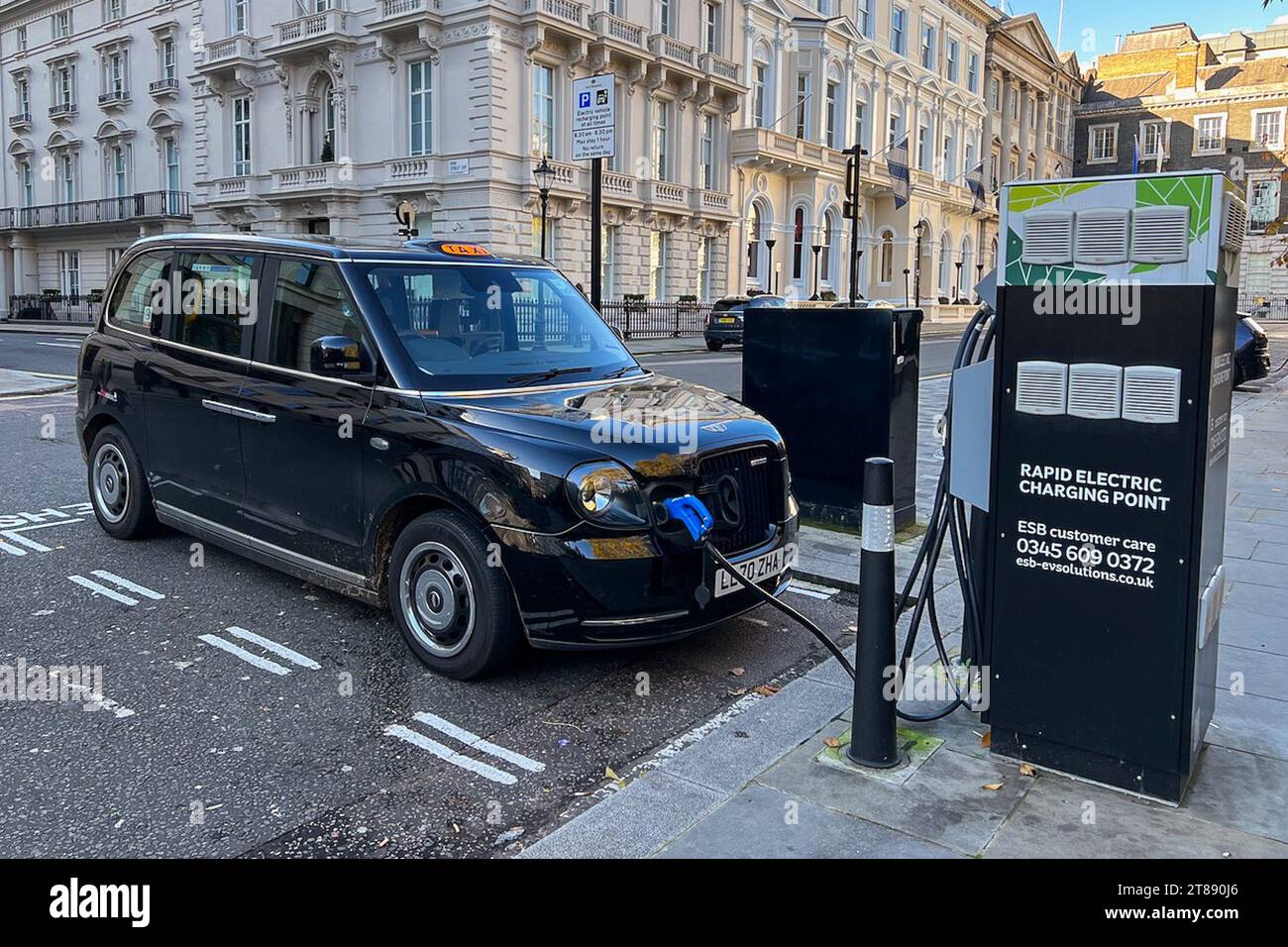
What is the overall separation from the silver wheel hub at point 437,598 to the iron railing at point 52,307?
45.0m

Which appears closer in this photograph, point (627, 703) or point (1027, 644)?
point (1027, 644)

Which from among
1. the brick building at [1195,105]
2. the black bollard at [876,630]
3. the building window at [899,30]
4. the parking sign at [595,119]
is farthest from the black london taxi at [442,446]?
the brick building at [1195,105]

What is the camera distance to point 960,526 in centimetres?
404

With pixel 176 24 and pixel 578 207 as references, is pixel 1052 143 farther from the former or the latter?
pixel 176 24

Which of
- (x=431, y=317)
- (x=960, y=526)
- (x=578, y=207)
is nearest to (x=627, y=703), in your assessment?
(x=960, y=526)

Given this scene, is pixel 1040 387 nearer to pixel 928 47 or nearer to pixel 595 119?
pixel 595 119

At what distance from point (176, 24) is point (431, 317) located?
4363cm

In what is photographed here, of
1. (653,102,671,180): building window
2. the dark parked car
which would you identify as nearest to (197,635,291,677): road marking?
the dark parked car

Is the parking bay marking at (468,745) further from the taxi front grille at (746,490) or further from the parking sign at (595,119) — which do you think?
the parking sign at (595,119)

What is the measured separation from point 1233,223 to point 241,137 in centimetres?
4179

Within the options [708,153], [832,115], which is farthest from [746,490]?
[832,115]

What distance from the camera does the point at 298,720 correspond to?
4.36 metres

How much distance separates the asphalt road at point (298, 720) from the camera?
11.5ft
